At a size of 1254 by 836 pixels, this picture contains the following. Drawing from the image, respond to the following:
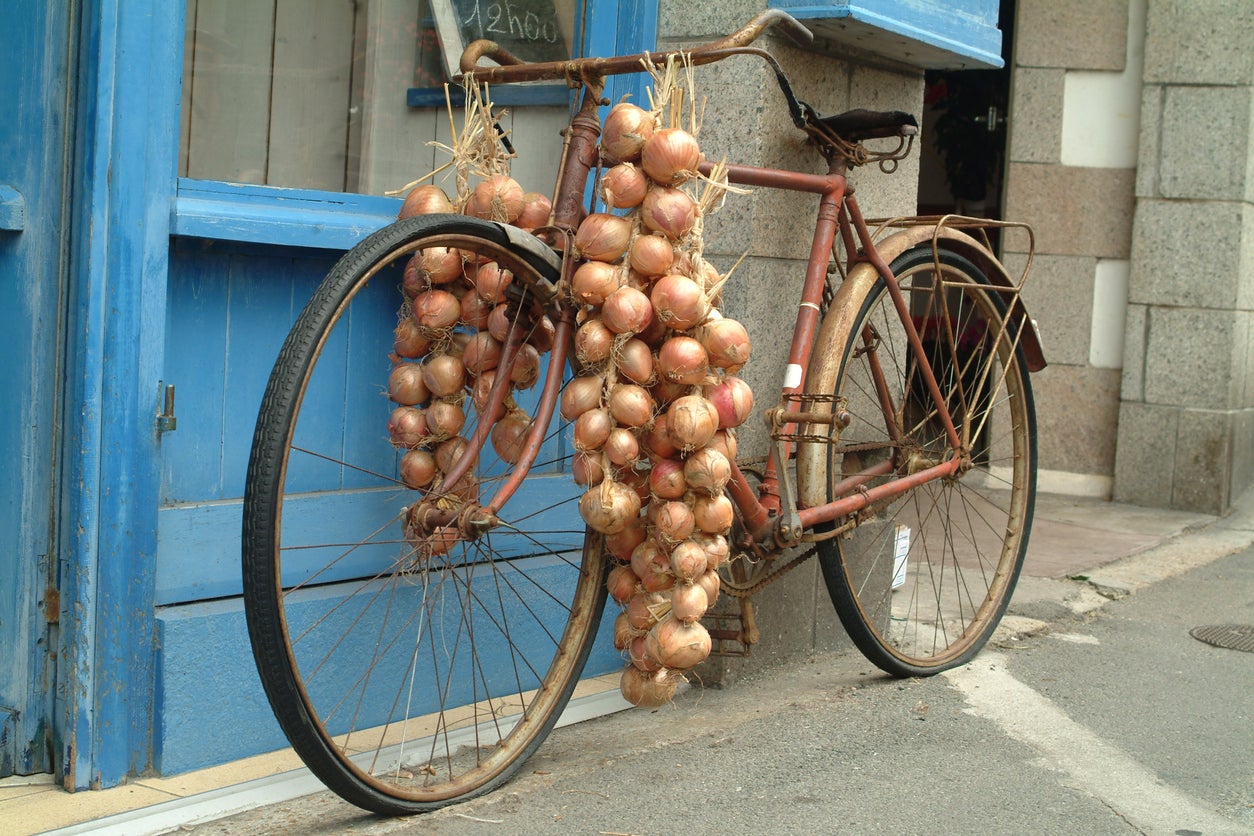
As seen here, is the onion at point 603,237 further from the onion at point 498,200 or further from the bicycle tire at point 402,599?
the onion at point 498,200

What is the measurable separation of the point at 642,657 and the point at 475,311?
85 cm

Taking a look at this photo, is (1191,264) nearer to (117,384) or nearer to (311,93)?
(311,93)

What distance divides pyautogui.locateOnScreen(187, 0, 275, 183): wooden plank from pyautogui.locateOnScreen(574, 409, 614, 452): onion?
99 cm

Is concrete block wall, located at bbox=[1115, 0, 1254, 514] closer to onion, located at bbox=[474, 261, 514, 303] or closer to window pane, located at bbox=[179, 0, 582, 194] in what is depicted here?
window pane, located at bbox=[179, 0, 582, 194]

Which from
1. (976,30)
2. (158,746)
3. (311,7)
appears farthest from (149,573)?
(976,30)

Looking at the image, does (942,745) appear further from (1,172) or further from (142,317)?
(1,172)

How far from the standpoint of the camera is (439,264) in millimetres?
2869

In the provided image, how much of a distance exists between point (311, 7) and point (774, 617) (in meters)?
2.16

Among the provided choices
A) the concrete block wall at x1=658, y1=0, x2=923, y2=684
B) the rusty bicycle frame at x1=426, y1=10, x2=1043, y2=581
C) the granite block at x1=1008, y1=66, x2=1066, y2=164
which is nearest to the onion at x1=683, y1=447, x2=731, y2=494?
the rusty bicycle frame at x1=426, y1=10, x2=1043, y2=581

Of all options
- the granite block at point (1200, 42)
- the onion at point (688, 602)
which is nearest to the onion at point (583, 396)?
the onion at point (688, 602)

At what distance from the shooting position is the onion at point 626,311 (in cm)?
272

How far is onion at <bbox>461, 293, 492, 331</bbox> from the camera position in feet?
9.48

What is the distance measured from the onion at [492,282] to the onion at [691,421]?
1.47 ft

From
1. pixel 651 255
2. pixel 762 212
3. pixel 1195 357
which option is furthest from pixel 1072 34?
pixel 651 255
